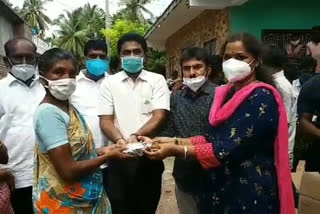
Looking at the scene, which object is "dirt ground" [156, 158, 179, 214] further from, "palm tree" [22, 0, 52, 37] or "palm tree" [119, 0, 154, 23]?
"palm tree" [22, 0, 52, 37]

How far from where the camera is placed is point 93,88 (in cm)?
418

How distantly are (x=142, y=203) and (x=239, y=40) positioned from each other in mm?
1666

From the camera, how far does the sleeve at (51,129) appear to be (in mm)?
2471

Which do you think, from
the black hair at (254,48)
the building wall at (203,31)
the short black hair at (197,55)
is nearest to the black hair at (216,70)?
the short black hair at (197,55)

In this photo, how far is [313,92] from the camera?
140 inches

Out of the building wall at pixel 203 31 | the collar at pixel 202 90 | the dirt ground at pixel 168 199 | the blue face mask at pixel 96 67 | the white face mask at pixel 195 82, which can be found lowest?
the dirt ground at pixel 168 199

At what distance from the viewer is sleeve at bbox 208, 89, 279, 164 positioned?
8.57 feet

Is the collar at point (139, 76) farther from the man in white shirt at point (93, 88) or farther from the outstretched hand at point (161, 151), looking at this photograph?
the outstretched hand at point (161, 151)

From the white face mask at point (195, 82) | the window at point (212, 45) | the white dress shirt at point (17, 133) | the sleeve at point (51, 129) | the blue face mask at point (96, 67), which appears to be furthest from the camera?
the window at point (212, 45)

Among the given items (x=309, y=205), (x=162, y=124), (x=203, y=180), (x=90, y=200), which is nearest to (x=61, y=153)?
(x=90, y=200)

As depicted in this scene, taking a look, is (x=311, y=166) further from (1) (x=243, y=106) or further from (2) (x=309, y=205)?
(1) (x=243, y=106)

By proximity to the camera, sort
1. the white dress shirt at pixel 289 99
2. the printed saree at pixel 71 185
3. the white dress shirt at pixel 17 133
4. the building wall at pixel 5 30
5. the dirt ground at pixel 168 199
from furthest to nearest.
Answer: the building wall at pixel 5 30, the dirt ground at pixel 168 199, the white dress shirt at pixel 289 99, the white dress shirt at pixel 17 133, the printed saree at pixel 71 185

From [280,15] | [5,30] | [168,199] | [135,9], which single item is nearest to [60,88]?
[168,199]

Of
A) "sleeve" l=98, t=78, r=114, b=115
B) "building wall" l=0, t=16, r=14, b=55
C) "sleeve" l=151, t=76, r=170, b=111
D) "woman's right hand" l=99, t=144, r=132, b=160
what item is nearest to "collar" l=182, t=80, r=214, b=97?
"sleeve" l=151, t=76, r=170, b=111
